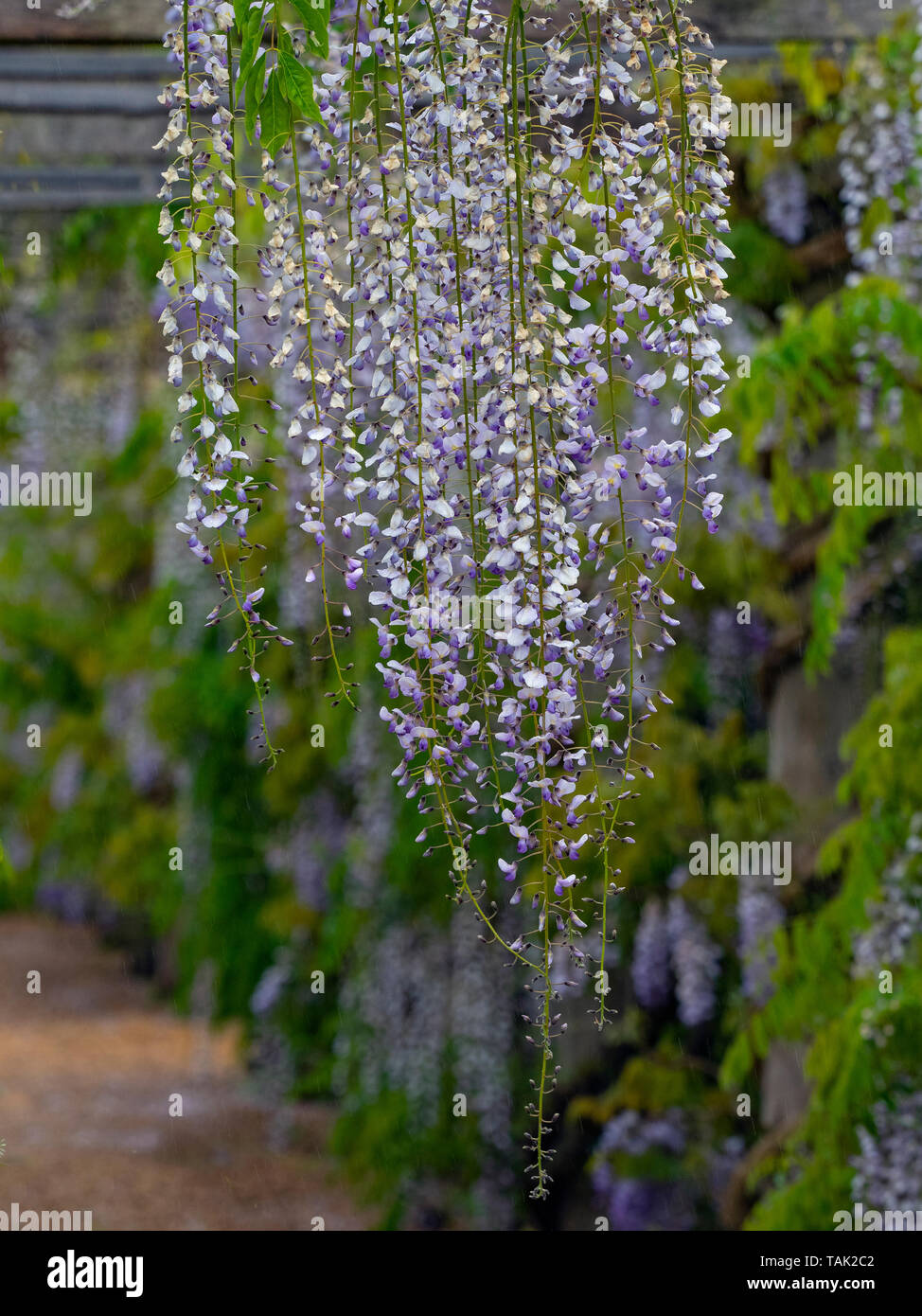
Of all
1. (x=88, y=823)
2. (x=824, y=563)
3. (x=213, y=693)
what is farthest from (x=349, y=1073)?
(x=88, y=823)

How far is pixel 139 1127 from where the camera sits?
835 centimetres

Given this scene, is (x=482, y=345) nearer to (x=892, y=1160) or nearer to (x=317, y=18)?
(x=317, y=18)

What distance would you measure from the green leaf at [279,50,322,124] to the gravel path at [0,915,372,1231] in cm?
541

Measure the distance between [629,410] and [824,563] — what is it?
188 centimetres

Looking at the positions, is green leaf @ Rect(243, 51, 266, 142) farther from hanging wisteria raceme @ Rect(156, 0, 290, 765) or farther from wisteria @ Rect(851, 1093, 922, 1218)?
wisteria @ Rect(851, 1093, 922, 1218)

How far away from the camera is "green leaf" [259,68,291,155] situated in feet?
4.25

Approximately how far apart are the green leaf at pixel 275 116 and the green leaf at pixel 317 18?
0.05m

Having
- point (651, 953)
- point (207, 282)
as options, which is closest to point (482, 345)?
point (207, 282)

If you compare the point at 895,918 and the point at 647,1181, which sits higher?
the point at 895,918

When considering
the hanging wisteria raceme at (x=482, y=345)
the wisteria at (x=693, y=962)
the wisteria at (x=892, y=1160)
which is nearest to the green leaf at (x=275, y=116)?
the hanging wisteria raceme at (x=482, y=345)

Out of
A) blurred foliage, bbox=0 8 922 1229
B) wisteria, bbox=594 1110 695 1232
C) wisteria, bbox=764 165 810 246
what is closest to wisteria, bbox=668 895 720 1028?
blurred foliage, bbox=0 8 922 1229

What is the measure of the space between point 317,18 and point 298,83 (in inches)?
2.5
